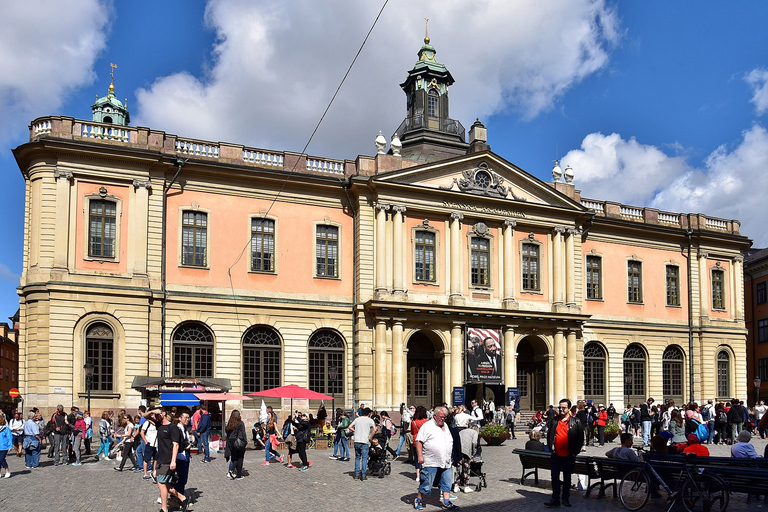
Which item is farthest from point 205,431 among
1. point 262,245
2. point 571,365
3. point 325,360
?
point 571,365

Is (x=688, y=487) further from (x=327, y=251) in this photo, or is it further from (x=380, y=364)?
(x=327, y=251)

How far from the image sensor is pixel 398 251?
35.9 m

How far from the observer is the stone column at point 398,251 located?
3578 centimetres

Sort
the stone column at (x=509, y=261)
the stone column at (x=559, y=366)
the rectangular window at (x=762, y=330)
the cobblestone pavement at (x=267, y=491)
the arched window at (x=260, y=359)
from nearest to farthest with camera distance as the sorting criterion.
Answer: the cobblestone pavement at (x=267, y=491) → the arched window at (x=260, y=359) → the stone column at (x=509, y=261) → the stone column at (x=559, y=366) → the rectangular window at (x=762, y=330)

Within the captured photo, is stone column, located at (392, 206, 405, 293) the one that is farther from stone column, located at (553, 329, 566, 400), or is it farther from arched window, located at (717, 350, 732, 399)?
arched window, located at (717, 350, 732, 399)

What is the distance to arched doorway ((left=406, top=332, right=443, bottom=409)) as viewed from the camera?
1474 inches

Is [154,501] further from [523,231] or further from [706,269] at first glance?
[706,269]

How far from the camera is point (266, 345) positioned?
34.6 m

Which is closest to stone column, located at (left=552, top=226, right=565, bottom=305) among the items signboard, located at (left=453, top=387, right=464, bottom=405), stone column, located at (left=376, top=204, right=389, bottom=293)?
signboard, located at (left=453, top=387, right=464, bottom=405)

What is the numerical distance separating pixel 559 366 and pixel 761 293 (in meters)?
21.1

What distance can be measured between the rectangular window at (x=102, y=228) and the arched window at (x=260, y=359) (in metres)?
6.83

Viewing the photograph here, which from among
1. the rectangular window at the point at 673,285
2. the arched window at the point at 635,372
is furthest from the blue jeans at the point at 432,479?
the rectangular window at the point at 673,285

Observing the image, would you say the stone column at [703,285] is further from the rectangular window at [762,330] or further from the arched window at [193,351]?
the arched window at [193,351]

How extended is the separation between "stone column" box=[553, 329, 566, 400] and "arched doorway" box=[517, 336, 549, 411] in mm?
665
